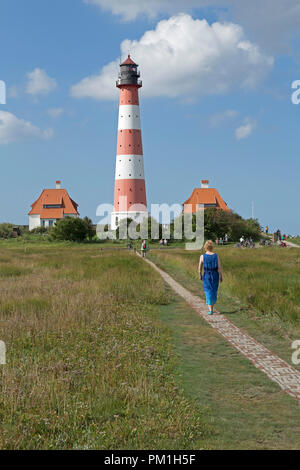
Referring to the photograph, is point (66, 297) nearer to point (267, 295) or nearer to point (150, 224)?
point (267, 295)

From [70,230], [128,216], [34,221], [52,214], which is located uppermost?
[52,214]

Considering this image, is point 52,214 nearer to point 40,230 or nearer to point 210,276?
point 40,230


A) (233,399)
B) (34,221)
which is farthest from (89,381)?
(34,221)

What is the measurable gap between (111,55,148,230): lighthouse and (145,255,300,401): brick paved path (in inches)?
1871

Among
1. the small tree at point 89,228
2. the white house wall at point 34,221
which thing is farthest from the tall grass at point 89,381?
the white house wall at point 34,221

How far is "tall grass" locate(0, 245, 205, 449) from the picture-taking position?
4508 mm

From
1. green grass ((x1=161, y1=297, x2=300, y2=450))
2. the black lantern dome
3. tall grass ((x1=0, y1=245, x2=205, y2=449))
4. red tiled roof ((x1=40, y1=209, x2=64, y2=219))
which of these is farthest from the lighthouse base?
green grass ((x1=161, y1=297, x2=300, y2=450))

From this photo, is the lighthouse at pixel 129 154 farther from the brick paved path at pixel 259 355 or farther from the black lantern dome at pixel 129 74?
the brick paved path at pixel 259 355

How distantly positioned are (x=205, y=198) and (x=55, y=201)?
2785 cm

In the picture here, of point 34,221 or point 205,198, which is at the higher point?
point 205,198

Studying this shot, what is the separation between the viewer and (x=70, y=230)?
62.2m

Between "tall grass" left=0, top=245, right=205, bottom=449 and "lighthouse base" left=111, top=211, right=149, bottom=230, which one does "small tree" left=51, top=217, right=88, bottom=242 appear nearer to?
"lighthouse base" left=111, top=211, right=149, bottom=230

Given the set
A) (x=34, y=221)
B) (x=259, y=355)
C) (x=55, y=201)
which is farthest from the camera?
(x=55, y=201)

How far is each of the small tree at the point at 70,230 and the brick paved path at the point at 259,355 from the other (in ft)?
169
